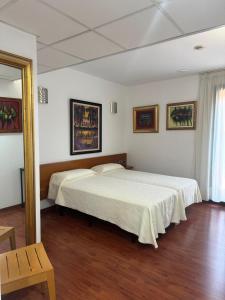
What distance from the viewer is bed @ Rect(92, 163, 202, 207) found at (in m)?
3.25

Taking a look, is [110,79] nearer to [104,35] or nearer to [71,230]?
[104,35]

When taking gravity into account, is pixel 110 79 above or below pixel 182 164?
above

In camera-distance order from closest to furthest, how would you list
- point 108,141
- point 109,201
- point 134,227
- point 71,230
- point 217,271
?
point 217,271 → point 134,227 → point 109,201 → point 71,230 → point 108,141

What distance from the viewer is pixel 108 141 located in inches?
191

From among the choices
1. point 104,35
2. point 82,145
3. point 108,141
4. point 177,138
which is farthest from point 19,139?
point 177,138

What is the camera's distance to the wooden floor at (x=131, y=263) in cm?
183

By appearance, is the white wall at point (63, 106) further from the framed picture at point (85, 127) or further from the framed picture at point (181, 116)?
the framed picture at point (181, 116)

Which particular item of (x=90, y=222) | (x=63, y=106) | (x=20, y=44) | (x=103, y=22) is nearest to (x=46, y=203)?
(x=90, y=222)

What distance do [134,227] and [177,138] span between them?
101 inches

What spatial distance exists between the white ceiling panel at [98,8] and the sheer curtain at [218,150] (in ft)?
9.91

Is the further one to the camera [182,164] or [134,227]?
[182,164]

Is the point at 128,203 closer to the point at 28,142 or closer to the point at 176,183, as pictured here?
the point at 176,183

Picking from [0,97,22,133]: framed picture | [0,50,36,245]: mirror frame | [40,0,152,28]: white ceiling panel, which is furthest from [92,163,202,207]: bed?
[40,0,152,28]: white ceiling panel

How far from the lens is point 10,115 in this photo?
191 cm
